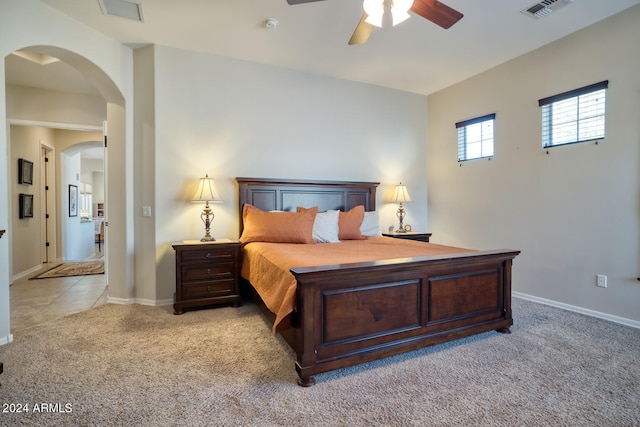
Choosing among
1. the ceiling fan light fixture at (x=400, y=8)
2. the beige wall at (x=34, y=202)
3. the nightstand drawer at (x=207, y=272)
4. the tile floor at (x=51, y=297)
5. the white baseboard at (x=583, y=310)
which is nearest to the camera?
the ceiling fan light fixture at (x=400, y=8)

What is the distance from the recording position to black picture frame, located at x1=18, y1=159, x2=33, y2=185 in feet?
15.5

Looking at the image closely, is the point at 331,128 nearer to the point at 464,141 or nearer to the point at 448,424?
the point at 464,141

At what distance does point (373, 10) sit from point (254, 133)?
2187 mm

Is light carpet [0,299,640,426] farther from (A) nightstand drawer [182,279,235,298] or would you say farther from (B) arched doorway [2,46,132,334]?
(B) arched doorway [2,46,132,334]

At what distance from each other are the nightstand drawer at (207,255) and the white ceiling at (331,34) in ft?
7.42

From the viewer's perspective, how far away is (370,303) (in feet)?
6.79

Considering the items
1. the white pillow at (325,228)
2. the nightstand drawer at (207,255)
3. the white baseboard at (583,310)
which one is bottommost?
the white baseboard at (583,310)

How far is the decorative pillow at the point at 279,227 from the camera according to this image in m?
3.31

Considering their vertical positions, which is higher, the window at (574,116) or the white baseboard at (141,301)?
the window at (574,116)

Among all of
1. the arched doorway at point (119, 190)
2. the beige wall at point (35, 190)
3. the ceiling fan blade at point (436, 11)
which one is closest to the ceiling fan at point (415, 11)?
the ceiling fan blade at point (436, 11)

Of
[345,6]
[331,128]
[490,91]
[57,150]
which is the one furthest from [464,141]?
[57,150]

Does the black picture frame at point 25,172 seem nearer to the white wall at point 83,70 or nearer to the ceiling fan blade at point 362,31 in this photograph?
the white wall at point 83,70

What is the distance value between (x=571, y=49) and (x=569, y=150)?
1.06 meters

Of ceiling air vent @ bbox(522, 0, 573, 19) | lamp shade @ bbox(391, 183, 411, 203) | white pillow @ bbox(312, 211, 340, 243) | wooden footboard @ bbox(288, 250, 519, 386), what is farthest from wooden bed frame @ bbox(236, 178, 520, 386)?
ceiling air vent @ bbox(522, 0, 573, 19)
